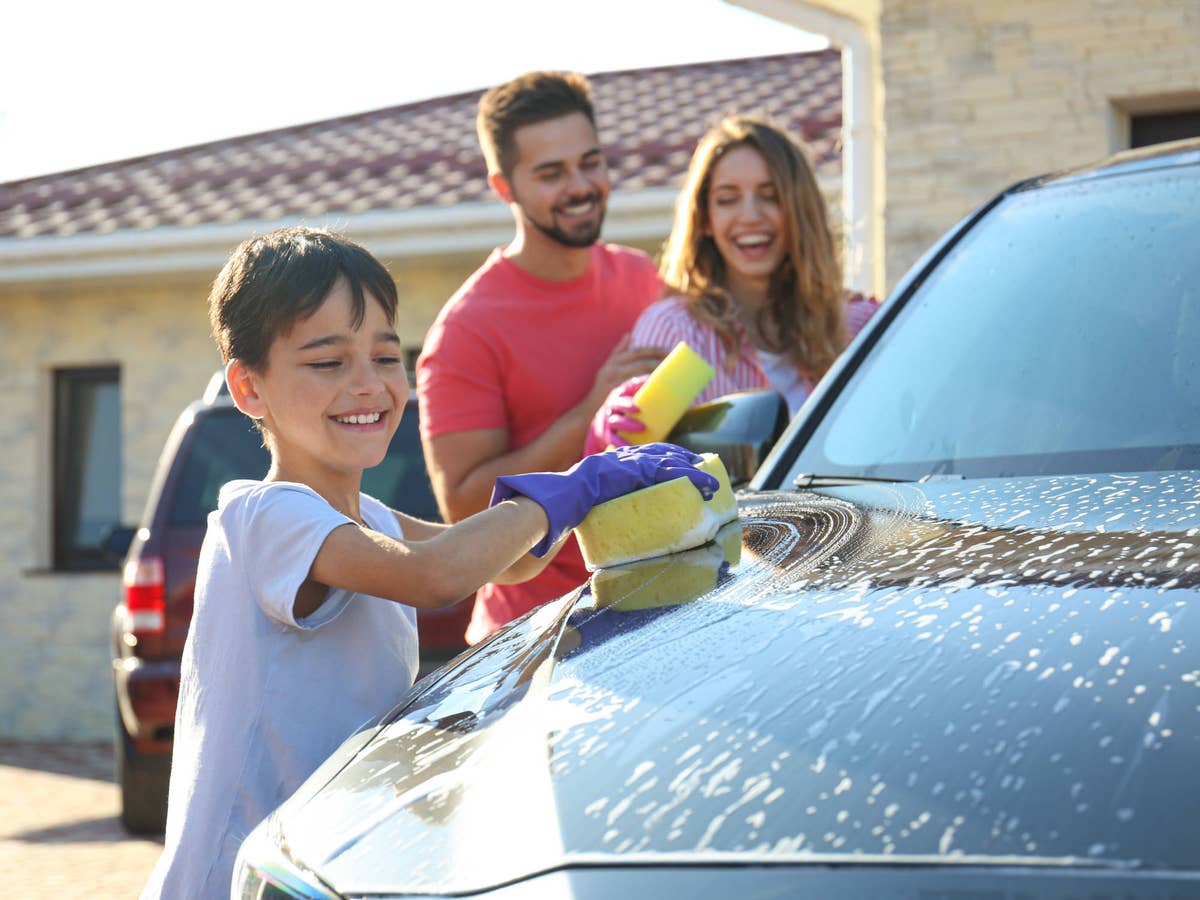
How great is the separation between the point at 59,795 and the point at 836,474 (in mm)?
6940

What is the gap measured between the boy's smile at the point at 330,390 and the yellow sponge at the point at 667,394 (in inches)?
25.5

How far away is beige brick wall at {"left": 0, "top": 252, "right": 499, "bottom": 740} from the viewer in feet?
35.8

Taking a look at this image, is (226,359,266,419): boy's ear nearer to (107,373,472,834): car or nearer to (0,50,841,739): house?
(107,373,472,834): car

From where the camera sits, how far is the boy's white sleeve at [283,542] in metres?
1.99

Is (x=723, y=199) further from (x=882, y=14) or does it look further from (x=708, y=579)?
(x=882, y=14)

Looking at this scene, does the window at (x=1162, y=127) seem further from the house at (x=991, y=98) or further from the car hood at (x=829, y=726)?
the car hood at (x=829, y=726)

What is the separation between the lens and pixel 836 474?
7.99ft

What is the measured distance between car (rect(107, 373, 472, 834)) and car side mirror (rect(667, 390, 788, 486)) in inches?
118

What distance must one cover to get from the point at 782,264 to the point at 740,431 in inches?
36.0

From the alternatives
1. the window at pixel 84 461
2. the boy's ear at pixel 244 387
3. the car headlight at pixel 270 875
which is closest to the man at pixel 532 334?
the boy's ear at pixel 244 387

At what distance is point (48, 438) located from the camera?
11461mm

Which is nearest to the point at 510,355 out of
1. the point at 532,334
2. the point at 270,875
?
the point at 532,334

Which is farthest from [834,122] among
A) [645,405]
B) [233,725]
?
[233,725]

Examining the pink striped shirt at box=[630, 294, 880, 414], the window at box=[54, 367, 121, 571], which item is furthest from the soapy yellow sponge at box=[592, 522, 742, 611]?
the window at box=[54, 367, 121, 571]
